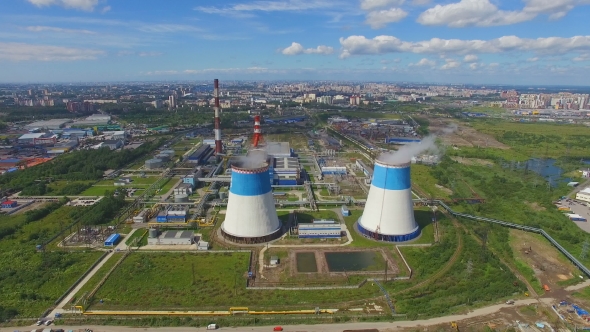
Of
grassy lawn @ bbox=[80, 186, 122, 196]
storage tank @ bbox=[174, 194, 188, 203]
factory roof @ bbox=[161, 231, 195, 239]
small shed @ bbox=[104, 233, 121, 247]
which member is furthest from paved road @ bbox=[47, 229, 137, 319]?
grassy lawn @ bbox=[80, 186, 122, 196]

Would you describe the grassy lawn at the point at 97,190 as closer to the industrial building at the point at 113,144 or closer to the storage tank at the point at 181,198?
the storage tank at the point at 181,198

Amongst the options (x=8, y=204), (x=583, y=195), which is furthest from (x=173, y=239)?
(x=583, y=195)

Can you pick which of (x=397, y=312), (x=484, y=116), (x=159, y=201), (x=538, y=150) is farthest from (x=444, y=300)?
(x=484, y=116)

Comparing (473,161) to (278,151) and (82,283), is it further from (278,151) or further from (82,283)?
(82,283)

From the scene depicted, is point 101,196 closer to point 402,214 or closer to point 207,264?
point 207,264

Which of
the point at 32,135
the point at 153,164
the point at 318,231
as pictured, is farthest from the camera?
the point at 32,135

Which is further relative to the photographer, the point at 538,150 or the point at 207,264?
the point at 538,150
